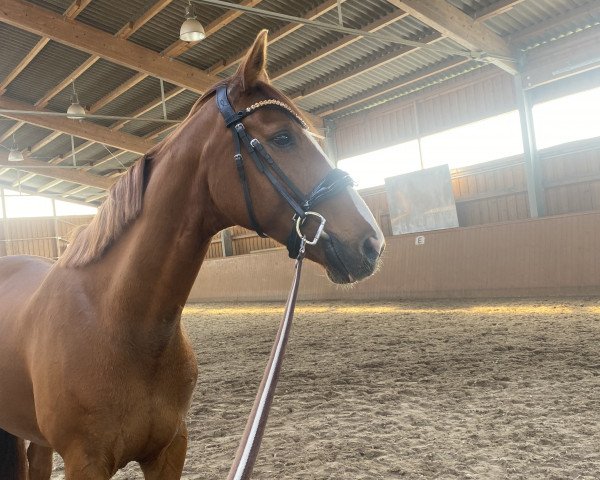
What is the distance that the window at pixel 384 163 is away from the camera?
15.2m

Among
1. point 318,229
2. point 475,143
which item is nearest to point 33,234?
point 475,143

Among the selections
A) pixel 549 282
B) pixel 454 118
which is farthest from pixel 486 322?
pixel 454 118

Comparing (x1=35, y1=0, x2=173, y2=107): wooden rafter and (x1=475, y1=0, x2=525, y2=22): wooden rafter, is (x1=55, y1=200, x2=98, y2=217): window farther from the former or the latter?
(x1=475, y1=0, x2=525, y2=22): wooden rafter

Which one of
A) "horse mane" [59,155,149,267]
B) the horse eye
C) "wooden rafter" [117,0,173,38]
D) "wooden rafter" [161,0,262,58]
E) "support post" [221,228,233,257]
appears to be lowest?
"horse mane" [59,155,149,267]

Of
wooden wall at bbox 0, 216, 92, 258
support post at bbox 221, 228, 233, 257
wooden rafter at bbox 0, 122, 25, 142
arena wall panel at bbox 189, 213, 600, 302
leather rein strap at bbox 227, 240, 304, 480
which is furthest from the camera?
wooden wall at bbox 0, 216, 92, 258

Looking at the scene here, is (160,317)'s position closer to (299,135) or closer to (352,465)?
(299,135)

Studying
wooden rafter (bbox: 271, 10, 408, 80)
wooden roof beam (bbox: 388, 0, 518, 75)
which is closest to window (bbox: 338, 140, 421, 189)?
wooden rafter (bbox: 271, 10, 408, 80)

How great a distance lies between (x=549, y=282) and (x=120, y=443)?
28.5ft

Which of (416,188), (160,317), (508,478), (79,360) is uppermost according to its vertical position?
(416,188)

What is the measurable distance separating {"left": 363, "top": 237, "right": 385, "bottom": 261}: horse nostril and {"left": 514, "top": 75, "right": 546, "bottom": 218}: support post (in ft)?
39.0

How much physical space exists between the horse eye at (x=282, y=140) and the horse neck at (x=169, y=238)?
232 mm

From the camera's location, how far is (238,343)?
734 centimetres

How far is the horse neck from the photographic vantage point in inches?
65.5

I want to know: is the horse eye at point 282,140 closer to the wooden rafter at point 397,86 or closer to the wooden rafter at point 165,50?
the wooden rafter at point 165,50
